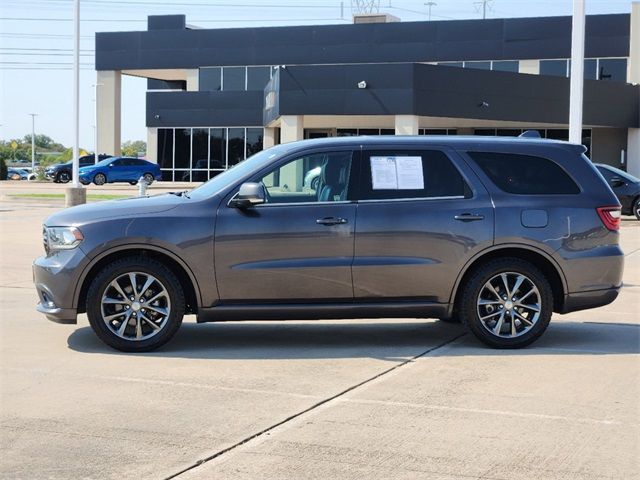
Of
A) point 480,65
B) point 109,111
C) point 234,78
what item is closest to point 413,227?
point 480,65

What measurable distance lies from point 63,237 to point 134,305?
83 cm

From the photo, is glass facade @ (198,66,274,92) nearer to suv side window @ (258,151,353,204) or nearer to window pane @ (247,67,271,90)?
window pane @ (247,67,271,90)

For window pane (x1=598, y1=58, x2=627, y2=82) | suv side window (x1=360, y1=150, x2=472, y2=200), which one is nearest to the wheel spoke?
suv side window (x1=360, y1=150, x2=472, y2=200)

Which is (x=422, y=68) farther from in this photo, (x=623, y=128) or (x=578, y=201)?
(x=578, y=201)

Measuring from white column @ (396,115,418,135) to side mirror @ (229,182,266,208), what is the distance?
29.8 m

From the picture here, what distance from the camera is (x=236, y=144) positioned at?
5412 centimetres

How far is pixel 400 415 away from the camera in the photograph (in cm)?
625

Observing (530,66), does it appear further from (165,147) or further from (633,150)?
(165,147)

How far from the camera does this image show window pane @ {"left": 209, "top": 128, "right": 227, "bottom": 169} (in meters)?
54.4

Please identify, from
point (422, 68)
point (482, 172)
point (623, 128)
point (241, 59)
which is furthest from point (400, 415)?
point (241, 59)

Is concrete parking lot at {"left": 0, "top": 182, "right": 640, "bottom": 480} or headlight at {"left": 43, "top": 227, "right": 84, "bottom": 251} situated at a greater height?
headlight at {"left": 43, "top": 227, "right": 84, "bottom": 251}

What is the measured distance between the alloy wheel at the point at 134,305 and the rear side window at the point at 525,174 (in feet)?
9.85

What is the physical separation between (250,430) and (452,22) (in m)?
47.6

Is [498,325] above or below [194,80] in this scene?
below
